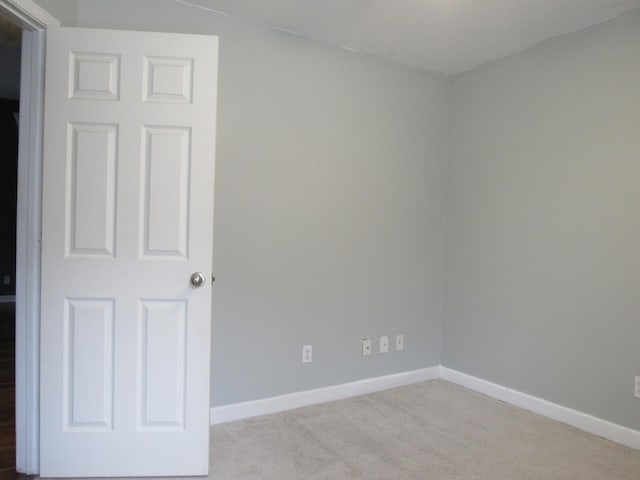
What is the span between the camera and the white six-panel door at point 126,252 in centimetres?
192

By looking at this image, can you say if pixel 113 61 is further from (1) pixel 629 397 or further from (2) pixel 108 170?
(1) pixel 629 397

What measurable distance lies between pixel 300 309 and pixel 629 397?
200 centimetres

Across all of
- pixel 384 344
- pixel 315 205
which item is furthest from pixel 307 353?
pixel 315 205

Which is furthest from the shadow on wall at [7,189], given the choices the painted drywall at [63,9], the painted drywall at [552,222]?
the painted drywall at [552,222]

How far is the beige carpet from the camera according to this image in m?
2.06

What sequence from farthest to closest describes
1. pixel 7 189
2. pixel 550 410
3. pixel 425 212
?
pixel 7 189 < pixel 425 212 < pixel 550 410

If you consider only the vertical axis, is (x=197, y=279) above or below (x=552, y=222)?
below

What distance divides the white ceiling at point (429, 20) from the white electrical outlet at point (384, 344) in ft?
6.97

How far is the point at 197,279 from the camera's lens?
197 centimetres

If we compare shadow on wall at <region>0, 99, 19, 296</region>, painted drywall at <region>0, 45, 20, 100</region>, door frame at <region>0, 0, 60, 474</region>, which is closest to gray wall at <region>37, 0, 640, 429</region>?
door frame at <region>0, 0, 60, 474</region>

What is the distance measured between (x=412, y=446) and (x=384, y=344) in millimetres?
951

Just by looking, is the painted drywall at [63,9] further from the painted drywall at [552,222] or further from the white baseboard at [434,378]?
the painted drywall at [552,222]

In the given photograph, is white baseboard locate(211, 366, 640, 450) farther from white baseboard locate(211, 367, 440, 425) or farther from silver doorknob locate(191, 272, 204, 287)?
silver doorknob locate(191, 272, 204, 287)

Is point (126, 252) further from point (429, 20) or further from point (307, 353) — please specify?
point (429, 20)
